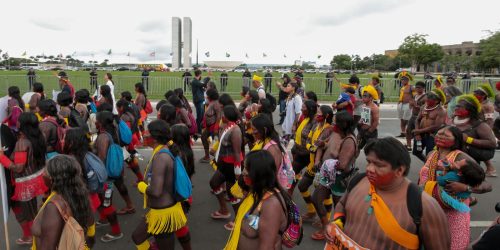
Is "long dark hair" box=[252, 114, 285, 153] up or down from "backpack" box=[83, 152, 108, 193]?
up

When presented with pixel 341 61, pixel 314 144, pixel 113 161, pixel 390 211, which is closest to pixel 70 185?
pixel 113 161

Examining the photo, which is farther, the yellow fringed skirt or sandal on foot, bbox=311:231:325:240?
sandal on foot, bbox=311:231:325:240

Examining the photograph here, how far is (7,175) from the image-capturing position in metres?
4.42

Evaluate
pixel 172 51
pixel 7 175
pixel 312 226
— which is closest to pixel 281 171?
pixel 312 226

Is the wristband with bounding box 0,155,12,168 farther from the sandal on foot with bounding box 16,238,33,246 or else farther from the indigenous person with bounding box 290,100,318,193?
the indigenous person with bounding box 290,100,318,193

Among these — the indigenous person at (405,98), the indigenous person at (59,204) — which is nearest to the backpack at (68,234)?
the indigenous person at (59,204)

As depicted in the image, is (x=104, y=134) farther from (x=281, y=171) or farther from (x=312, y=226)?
(x=312, y=226)

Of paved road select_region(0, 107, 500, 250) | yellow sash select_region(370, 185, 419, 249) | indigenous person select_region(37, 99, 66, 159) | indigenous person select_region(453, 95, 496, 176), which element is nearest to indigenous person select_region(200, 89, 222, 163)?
paved road select_region(0, 107, 500, 250)

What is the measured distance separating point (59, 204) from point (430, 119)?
5818 mm

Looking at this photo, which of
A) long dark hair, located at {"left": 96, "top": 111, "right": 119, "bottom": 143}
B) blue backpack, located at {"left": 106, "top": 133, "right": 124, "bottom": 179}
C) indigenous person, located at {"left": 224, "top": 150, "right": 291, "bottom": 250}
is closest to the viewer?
indigenous person, located at {"left": 224, "top": 150, "right": 291, "bottom": 250}

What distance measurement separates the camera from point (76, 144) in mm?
4043

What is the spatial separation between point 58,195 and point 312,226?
11.4 ft

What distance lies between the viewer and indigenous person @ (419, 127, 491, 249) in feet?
10.6

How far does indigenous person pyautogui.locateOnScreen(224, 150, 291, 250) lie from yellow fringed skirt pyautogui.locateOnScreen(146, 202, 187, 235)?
3.35ft
